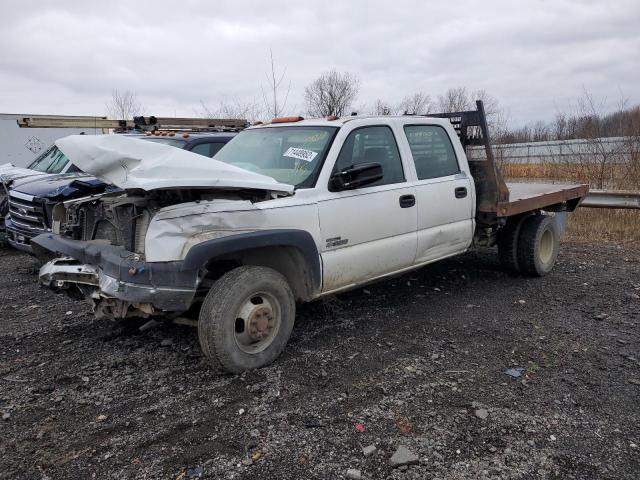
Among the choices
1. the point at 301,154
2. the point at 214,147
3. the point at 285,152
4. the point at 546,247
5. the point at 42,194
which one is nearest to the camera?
the point at 301,154

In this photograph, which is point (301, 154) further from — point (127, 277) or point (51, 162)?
point (51, 162)

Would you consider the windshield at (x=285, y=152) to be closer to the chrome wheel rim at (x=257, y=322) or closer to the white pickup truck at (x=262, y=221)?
the white pickup truck at (x=262, y=221)

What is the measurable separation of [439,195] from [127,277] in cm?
296

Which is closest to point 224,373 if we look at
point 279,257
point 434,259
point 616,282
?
point 279,257

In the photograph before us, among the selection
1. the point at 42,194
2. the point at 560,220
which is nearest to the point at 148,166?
the point at 42,194

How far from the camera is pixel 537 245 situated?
5914 millimetres

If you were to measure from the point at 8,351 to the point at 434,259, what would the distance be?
3.84 m

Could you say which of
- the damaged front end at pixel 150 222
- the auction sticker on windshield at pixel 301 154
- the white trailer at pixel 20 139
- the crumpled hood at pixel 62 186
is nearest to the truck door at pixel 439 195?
the auction sticker on windshield at pixel 301 154

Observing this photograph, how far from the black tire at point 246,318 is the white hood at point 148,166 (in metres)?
0.64

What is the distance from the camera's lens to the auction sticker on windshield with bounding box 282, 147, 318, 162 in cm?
416

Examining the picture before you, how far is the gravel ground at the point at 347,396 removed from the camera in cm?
265

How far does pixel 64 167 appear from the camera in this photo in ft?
26.0

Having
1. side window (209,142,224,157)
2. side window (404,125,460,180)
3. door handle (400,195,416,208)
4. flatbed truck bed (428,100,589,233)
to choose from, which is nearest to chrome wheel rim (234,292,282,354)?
door handle (400,195,416,208)

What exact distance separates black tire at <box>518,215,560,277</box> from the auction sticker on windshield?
3.09 meters
